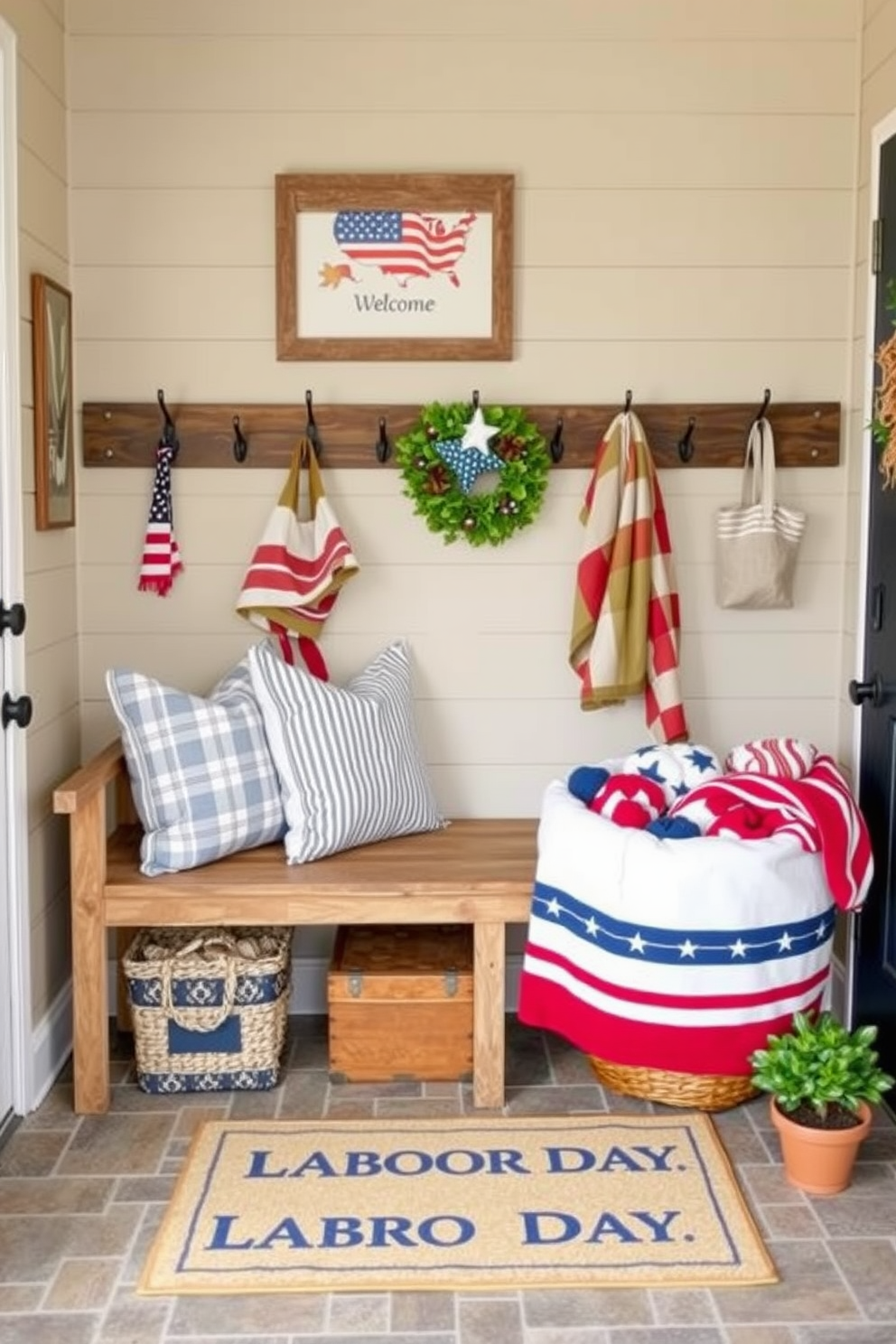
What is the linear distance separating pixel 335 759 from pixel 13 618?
780 millimetres

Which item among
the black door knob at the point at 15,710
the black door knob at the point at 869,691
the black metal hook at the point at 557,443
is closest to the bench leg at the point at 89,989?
the black door knob at the point at 15,710

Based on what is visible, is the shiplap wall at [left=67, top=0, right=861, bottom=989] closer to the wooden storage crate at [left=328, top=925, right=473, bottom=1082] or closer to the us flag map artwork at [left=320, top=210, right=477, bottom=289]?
the us flag map artwork at [left=320, top=210, right=477, bottom=289]

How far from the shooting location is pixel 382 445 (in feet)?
11.9

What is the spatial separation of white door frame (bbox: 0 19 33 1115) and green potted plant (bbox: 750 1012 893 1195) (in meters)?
1.50

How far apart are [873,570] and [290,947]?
63.9 inches

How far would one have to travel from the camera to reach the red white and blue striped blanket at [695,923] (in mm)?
2988

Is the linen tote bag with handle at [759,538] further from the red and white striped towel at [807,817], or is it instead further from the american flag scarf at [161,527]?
the american flag scarf at [161,527]

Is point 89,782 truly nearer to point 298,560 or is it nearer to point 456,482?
point 298,560

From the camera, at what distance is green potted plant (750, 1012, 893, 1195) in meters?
2.81

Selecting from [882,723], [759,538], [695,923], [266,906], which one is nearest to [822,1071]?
[695,923]

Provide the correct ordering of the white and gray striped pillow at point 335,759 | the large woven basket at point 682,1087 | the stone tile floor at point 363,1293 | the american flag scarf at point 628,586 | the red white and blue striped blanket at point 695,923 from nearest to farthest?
the stone tile floor at point 363,1293
the red white and blue striped blanket at point 695,923
the large woven basket at point 682,1087
the white and gray striped pillow at point 335,759
the american flag scarf at point 628,586

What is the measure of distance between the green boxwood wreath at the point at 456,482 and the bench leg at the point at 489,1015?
0.97 m

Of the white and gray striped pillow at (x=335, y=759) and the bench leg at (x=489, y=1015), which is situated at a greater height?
the white and gray striped pillow at (x=335, y=759)

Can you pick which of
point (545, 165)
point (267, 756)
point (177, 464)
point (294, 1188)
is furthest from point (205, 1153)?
point (545, 165)
